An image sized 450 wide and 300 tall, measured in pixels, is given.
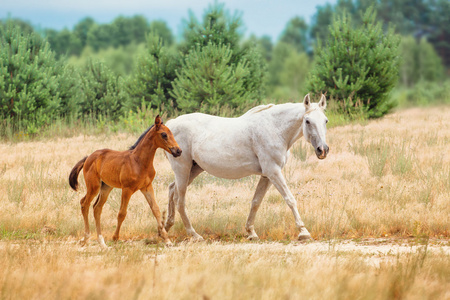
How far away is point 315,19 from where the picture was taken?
263 ft

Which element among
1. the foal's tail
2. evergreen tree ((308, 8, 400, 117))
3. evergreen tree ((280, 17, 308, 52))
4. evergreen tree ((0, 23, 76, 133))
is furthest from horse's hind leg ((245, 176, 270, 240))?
evergreen tree ((280, 17, 308, 52))

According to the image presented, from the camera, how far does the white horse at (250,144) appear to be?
791 cm

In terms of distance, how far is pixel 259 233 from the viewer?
29.5ft

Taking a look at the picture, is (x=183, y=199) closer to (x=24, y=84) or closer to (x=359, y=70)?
(x=24, y=84)

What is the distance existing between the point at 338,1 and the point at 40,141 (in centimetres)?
6137

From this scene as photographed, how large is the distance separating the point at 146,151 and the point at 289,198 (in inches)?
90.3

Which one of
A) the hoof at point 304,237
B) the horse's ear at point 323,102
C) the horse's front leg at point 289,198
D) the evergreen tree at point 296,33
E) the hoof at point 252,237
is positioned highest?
the evergreen tree at point 296,33

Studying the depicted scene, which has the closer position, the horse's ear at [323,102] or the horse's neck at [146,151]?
the horse's neck at [146,151]

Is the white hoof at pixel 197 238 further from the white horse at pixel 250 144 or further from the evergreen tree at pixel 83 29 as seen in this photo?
the evergreen tree at pixel 83 29

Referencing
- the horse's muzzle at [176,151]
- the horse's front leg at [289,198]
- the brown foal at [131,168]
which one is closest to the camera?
the horse's muzzle at [176,151]

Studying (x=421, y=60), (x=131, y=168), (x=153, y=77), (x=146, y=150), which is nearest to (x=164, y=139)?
(x=146, y=150)

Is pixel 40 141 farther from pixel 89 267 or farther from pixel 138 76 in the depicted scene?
pixel 89 267

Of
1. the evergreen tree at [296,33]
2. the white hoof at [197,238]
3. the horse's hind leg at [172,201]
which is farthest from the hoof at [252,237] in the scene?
the evergreen tree at [296,33]

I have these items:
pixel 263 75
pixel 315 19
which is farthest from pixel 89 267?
pixel 315 19
